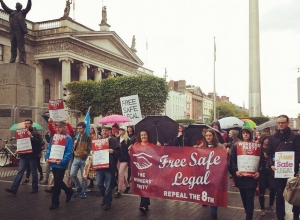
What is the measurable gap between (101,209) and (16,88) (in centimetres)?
842

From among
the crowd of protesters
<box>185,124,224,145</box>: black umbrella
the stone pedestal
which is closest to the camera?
the crowd of protesters

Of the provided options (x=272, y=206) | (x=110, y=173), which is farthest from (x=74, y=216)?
(x=272, y=206)

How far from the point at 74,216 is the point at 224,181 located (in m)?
3.16

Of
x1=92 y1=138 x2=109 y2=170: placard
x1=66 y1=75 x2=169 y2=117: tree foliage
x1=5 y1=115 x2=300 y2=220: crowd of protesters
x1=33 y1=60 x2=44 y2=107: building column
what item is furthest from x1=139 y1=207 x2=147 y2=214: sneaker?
x1=33 y1=60 x2=44 y2=107: building column

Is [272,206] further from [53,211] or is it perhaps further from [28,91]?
[28,91]

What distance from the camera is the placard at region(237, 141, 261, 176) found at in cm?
671

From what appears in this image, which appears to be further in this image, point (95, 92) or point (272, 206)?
point (95, 92)

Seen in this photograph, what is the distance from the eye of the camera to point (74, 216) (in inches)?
297

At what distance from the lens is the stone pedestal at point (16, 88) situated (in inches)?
580

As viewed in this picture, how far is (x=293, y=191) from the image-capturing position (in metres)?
6.38

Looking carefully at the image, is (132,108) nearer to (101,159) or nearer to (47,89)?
(101,159)

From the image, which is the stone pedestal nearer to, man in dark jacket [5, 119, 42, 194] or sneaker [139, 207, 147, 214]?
man in dark jacket [5, 119, 42, 194]

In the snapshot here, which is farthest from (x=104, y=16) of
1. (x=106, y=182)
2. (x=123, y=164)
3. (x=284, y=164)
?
(x=284, y=164)

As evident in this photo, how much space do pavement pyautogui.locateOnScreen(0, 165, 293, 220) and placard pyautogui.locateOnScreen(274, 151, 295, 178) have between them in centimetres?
136
